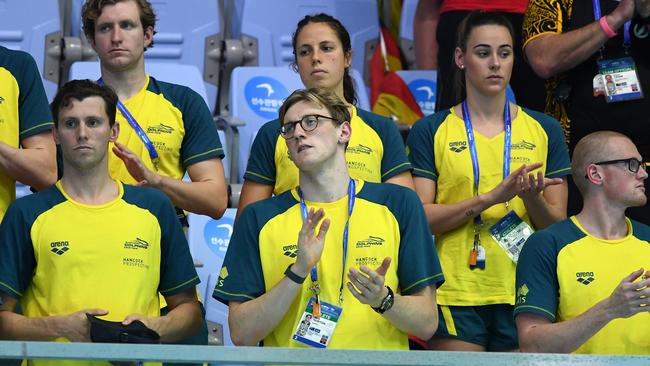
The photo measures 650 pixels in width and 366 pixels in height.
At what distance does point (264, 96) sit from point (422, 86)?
0.94 metres

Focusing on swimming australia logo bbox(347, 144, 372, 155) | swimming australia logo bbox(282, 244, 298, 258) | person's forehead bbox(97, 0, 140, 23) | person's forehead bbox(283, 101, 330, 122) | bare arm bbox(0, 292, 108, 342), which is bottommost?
bare arm bbox(0, 292, 108, 342)

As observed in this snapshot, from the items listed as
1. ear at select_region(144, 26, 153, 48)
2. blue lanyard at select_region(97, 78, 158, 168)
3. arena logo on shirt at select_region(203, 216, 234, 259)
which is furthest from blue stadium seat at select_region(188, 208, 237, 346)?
ear at select_region(144, 26, 153, 48)

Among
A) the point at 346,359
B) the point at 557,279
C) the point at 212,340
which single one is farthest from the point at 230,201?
the point at 346,359

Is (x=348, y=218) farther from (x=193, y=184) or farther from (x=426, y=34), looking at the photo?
(x=426, y=34)

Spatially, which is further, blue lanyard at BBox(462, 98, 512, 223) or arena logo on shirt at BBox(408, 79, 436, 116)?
arena logo on shirt at BBox(408, 79, 436, 116)

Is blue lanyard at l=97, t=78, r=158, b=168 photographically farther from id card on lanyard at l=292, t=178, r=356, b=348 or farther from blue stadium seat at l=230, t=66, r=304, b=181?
blue stadium seat at l=230, t=66, r=304, b=181

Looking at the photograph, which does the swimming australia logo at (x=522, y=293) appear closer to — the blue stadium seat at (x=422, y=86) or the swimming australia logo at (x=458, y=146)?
the swimming australia logo at (x=458, y=146)

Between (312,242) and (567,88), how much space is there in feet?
6.08

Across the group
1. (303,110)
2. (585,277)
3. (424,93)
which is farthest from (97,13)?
(424,93)

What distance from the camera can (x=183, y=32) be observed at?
7.19m

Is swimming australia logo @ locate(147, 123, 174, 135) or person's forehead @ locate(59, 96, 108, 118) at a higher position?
person's forehead @ locate(59, 96, 108, 118)

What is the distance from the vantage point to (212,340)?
5.39 metres

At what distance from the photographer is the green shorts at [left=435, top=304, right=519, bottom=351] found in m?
4.70

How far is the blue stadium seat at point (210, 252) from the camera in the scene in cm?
555
